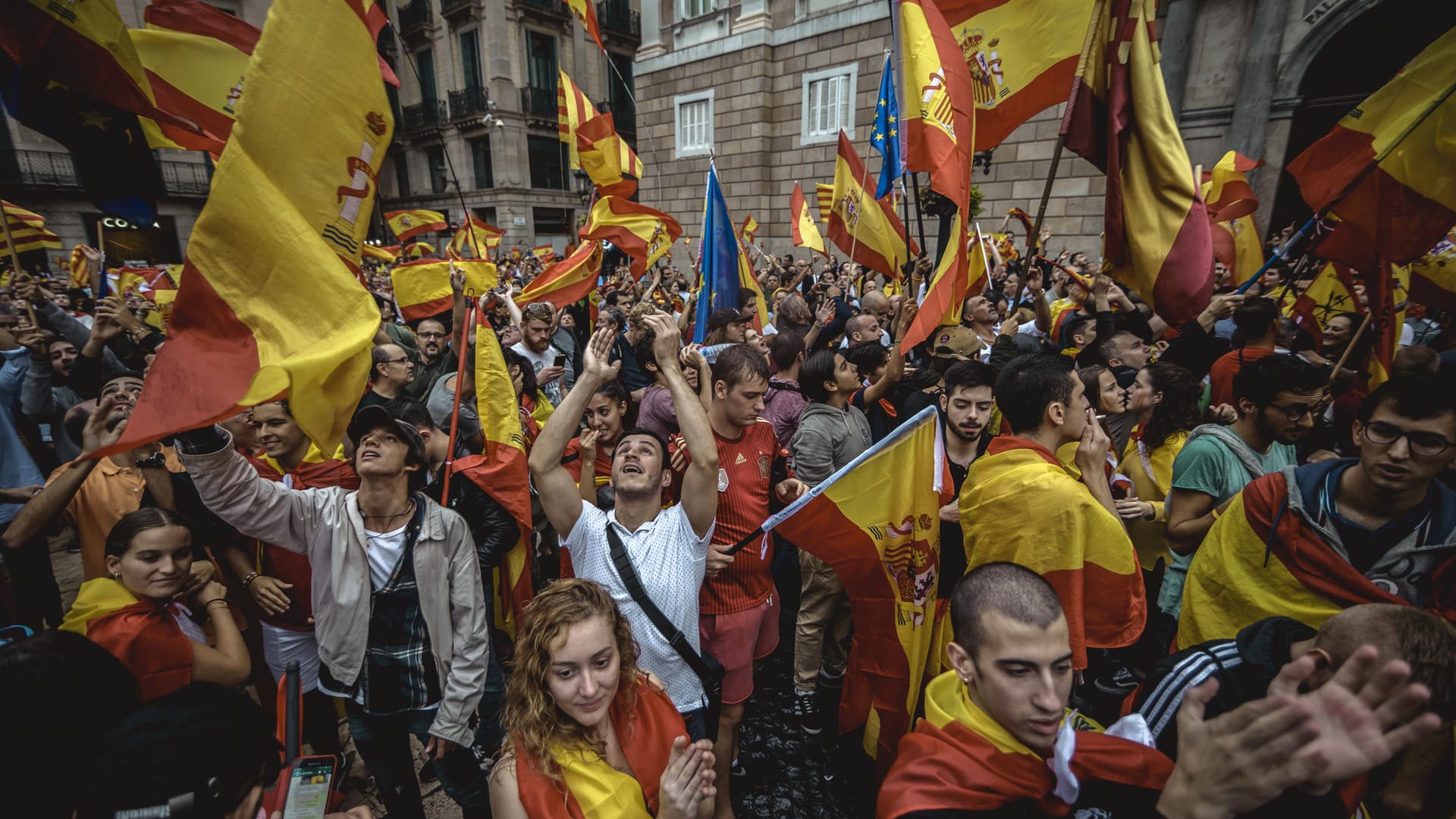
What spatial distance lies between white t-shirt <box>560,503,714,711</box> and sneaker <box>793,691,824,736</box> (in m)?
1.43

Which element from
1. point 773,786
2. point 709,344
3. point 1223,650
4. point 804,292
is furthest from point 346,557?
point 804,292

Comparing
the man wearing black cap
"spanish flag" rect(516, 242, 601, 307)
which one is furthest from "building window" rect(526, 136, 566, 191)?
the man wearing black cap

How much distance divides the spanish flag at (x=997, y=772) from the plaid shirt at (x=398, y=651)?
1826mm

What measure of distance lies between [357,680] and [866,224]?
586cm

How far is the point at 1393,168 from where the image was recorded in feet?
10.8

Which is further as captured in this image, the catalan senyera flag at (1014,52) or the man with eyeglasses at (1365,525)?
Answer: the catalan senyera flag at (1014,52)

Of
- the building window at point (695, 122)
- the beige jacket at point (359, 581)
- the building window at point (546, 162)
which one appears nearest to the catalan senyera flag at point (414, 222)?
the building window at point (695, 122)

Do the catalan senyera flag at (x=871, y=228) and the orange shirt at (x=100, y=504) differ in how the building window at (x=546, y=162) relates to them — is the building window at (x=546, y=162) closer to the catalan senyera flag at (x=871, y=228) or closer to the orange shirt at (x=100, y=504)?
the catalan senyera flag at (x=871, y=228)

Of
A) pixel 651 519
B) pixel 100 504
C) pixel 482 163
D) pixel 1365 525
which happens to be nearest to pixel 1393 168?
pixel 1365 525

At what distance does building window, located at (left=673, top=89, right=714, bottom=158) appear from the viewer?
63.4 ft

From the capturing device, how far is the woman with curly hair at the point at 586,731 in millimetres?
1572

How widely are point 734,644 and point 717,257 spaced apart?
143 inches

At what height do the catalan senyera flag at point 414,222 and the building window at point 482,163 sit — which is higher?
the building window at point 482,163

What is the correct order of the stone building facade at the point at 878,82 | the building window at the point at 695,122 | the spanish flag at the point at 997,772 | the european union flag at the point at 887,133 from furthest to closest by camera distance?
1. the building window at the point at 695,122
2. the stone building facade at the point at 878,82
3. the european union flag at the point at 887,133
4. the spanish flag at the point at 997,772
